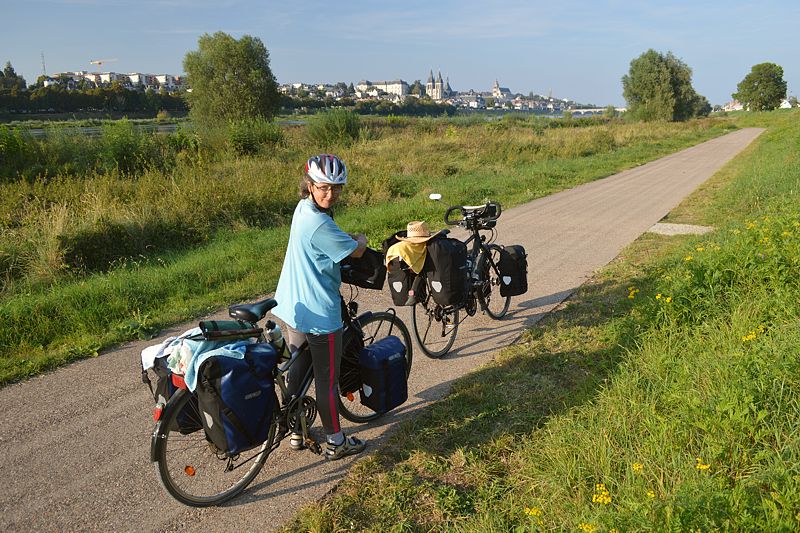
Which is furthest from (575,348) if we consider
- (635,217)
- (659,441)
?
(635,217)

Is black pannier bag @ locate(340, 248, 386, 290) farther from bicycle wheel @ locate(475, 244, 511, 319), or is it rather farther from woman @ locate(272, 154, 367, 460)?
bicycle wheel @ locate(475, 244, 511, 319)

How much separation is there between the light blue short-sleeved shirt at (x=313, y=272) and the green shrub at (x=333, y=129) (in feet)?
72.6

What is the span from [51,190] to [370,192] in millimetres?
7320

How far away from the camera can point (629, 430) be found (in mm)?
3381

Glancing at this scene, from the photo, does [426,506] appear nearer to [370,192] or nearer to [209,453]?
[209,453]

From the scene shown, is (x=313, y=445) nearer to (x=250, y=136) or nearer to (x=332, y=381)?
(x=332, y=381)

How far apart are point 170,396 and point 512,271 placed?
12.8 ft

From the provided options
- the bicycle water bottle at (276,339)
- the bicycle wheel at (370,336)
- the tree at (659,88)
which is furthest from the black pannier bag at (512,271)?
the tree at (659,88)

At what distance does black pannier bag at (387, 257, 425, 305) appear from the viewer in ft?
16.0

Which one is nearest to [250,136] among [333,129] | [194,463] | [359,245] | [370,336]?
[333,129]

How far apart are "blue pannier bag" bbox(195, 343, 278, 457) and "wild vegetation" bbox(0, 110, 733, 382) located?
3250 millimetres

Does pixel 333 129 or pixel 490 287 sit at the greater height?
pixel 333 129

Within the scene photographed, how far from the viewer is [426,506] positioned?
3168 millimetres

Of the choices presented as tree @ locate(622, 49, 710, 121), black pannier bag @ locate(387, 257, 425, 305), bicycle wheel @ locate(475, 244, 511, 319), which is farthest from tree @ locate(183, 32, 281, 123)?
tree @ locate(622, 49, 710, 121)
